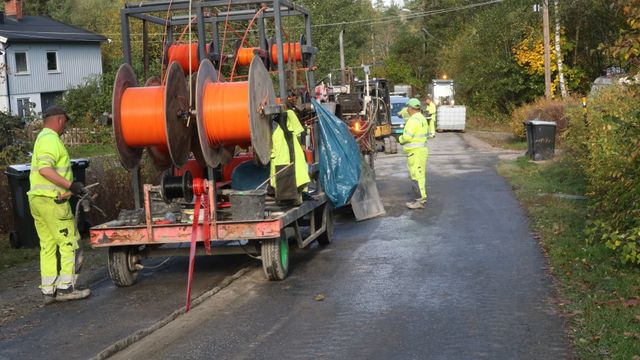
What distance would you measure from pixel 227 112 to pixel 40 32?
141 feet

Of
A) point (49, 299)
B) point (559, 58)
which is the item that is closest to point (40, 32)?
point (559, 58)

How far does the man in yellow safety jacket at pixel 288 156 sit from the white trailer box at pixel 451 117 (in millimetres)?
30429

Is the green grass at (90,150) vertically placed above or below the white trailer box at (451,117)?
below

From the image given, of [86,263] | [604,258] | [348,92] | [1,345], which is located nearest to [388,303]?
[604,258]

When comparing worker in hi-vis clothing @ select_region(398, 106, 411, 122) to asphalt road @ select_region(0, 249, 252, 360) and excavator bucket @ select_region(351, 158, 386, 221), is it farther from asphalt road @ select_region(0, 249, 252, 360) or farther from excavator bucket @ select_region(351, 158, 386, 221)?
asphalt road @ select_region(0, 249, 252, 360)

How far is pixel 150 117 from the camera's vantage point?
27.3ft

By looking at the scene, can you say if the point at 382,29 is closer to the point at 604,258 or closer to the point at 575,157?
the point at 575,157

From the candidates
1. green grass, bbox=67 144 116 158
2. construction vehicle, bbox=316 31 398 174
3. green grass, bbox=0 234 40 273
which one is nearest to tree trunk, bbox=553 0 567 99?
construction vehicle, bbox=316 31 398 174

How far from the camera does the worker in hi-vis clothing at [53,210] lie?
8.06 meters

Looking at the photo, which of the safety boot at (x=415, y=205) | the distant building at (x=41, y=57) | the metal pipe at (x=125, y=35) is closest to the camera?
the metal pipe at (x=125, y=35)

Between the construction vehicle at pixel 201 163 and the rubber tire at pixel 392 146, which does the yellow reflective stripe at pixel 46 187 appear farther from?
the rubber tire at pixel 392 146

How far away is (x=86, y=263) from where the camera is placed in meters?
10.2

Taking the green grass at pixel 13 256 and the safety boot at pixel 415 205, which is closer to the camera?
the green grass at pixel 13 256

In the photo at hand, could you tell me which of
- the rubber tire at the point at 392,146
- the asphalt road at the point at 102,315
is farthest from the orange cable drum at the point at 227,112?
the rubber tire at the point at 392,146
